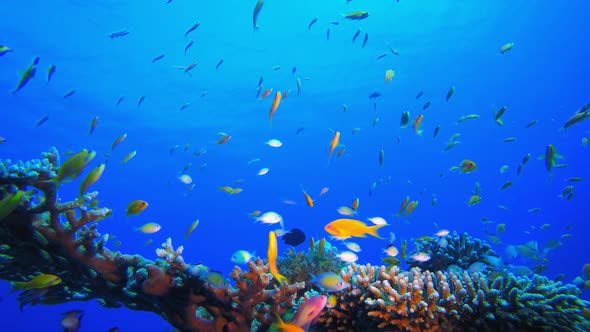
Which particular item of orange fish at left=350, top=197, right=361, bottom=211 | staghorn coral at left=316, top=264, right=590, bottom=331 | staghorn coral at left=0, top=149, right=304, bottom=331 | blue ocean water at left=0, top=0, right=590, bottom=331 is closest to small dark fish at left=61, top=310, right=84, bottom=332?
staghorn coral at left=0, top=149, right=304, bottom=331

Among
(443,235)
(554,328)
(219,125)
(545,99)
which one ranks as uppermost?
(545,99)

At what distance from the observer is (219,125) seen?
42.4 m

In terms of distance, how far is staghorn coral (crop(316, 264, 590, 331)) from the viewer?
3502mm

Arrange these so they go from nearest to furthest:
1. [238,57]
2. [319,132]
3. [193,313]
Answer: [193,313], [238,57], [319,132]

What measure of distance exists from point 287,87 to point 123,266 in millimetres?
34057

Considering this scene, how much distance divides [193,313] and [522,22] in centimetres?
Result: 3900

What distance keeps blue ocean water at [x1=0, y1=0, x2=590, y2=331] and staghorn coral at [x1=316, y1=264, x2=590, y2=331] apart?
6.05 metres

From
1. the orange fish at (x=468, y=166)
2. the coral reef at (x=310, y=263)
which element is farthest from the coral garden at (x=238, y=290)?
the orange fish at (x=468, y=166)

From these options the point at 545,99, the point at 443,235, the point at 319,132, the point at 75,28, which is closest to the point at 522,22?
the point at 545,99

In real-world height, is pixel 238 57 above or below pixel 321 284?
above

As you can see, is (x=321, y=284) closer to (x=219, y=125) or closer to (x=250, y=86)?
(x=250, y=86)

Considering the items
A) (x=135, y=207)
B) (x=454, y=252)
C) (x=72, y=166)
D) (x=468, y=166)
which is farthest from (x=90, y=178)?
(x=468, y=166)

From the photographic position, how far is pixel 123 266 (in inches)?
159

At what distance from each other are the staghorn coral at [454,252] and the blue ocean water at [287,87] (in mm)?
2580
